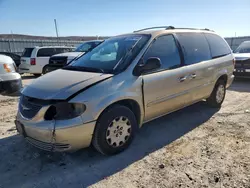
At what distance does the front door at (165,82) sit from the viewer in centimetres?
357

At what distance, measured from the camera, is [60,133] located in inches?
110

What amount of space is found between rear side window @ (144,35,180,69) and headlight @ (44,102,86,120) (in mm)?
1345

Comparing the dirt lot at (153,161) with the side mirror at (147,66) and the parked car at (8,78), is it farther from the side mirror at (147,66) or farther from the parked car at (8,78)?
the side mirror at (147,66)

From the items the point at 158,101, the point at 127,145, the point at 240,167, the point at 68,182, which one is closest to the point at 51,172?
the point at 68,182

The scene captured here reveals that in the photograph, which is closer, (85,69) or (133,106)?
(133,106)

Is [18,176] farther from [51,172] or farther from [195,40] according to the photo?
[195,40]

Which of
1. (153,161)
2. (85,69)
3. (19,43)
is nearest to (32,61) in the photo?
(19,43)

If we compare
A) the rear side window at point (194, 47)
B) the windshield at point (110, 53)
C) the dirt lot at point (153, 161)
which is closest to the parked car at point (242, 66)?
the rear side window at point (194, 47)

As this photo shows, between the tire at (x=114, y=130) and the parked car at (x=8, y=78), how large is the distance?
3.00 metres

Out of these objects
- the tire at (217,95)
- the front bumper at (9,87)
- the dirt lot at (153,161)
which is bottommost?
the dirt lot at (153,161)

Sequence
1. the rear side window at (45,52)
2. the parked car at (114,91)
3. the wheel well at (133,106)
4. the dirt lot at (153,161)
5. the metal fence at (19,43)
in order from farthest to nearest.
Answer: the metal fence at (19,43) → the rear side window at (45,52) → the wheel well at (133,106) → the parked car at (114,91) → the dirt lot at (153,161)

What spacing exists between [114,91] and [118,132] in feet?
2.04

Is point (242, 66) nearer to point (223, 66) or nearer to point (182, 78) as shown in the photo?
point (223, 66)

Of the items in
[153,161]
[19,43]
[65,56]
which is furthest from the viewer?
[19,43]
